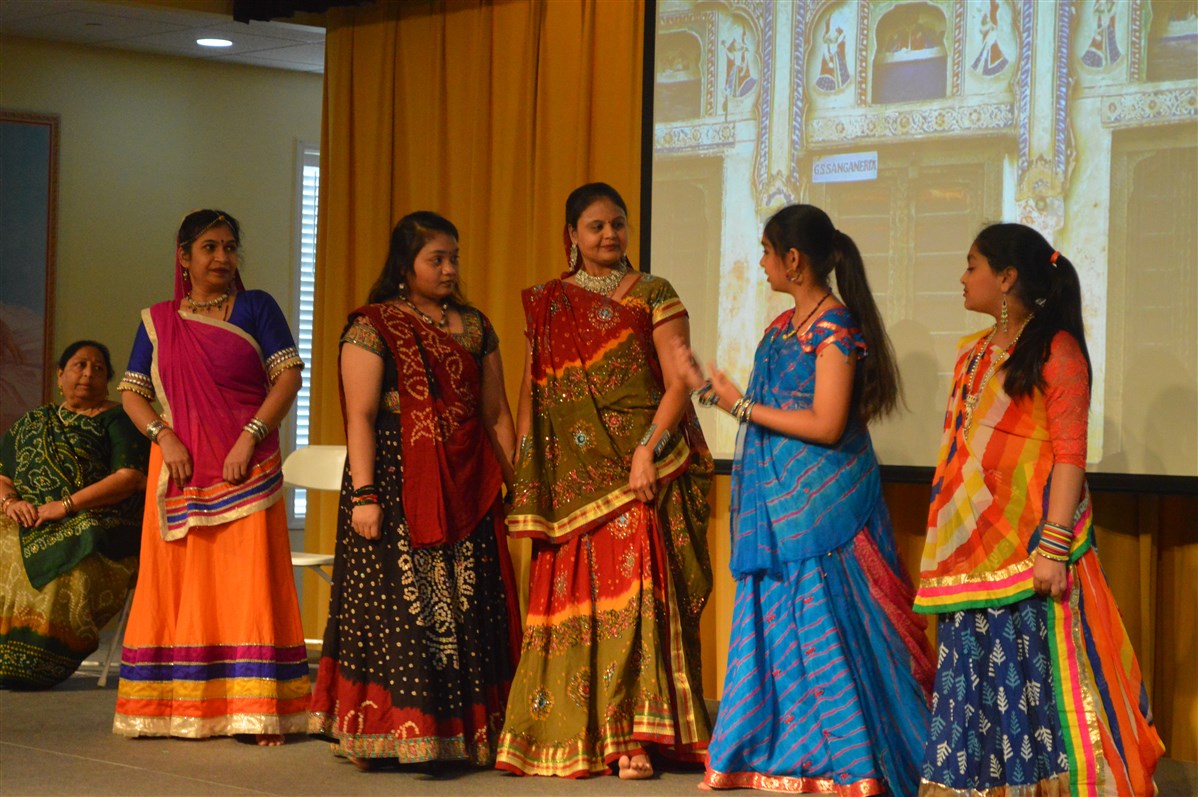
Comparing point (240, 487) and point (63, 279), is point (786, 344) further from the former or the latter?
point (63, 279)

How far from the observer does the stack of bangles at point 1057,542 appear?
3.07 metres

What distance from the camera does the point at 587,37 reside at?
5.54 m

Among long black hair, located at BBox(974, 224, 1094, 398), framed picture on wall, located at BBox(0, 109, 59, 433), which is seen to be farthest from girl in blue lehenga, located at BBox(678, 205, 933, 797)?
framed picture on wall, located at BBox(0, 109, 59, 433)

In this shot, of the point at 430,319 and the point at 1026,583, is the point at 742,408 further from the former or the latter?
the point at 430,319

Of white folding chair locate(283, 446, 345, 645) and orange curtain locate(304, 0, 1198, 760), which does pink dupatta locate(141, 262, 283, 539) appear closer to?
white folding chair locate(283, 446, 345, 645)

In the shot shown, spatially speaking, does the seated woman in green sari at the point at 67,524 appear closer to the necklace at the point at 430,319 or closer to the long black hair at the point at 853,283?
the necklace at the point at 430,319

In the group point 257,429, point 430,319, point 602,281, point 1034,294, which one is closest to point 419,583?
point 430,319

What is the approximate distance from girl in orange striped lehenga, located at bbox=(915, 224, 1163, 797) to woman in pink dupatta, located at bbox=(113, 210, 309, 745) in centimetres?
194

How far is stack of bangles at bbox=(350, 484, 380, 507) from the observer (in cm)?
380

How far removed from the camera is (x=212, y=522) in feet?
14.1

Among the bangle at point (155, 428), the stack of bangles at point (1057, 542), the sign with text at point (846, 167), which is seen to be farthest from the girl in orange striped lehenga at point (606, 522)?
the sign with text at point (846, 167)

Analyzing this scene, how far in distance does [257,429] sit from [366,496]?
0.62m

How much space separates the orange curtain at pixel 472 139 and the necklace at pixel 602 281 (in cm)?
155

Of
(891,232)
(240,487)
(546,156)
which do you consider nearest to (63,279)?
(546,156)
